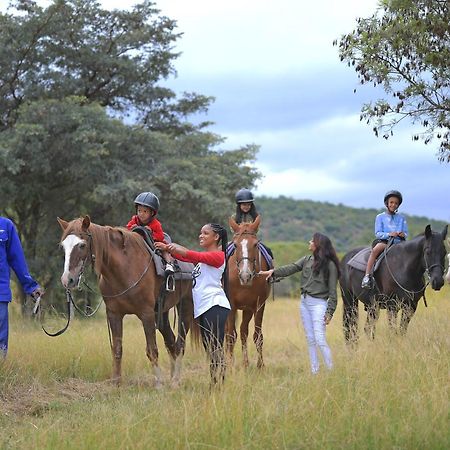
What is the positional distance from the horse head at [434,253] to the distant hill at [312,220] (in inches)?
2674

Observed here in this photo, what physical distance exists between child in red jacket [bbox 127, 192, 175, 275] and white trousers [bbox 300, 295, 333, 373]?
179 centimetres

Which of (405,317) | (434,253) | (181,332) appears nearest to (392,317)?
(405,317)

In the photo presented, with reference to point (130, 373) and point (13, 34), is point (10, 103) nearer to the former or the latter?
point (13, 34)

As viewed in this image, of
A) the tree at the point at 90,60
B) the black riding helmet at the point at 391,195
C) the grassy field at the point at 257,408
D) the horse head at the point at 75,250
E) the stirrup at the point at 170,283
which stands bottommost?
the grassy field at the point at 257,408

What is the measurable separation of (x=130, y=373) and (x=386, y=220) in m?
4.53

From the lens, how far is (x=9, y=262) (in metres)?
8.77

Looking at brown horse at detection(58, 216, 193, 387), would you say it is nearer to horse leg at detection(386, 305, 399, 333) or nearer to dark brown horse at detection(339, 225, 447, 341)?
dark brown horse at detection(339, 225, 447, 341)

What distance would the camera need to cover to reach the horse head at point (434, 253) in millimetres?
10344

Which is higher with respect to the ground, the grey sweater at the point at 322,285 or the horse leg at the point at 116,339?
the grey sweater at the point at 322,285

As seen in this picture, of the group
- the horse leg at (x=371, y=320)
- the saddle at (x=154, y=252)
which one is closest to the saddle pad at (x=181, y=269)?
the saddle at (x=154, y=252)

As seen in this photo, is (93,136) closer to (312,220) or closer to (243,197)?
(243,197)

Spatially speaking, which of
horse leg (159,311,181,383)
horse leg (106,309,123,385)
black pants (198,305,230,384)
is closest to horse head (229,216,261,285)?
black pants (198,305,230,384)

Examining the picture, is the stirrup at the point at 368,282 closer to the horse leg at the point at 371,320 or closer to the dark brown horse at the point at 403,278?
the dark brown horse at the point at 403,278

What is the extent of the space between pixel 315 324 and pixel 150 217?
258 centimetres
